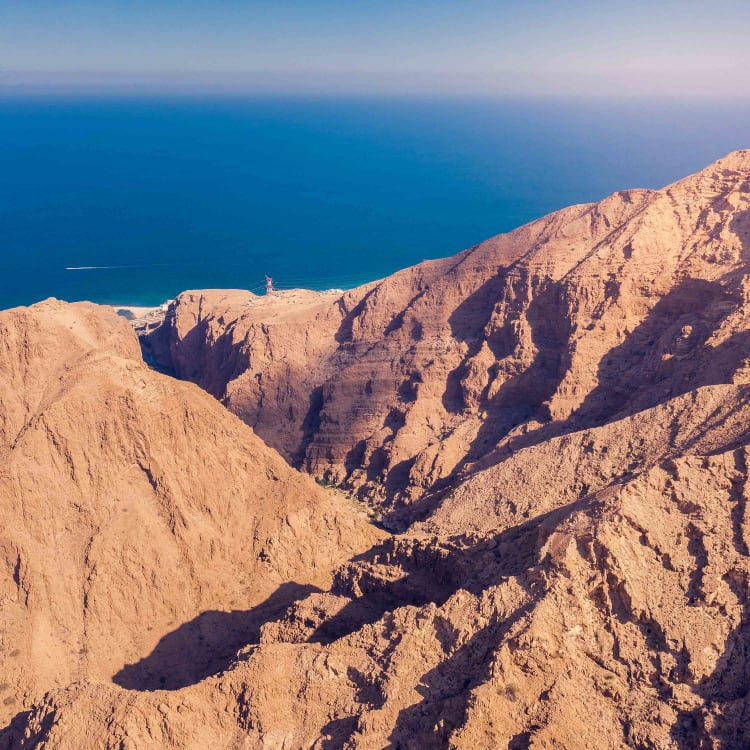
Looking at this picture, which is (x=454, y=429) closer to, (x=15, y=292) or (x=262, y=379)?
(x=262, y=379)

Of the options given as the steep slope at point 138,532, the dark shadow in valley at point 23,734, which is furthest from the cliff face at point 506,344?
the dark shadow in valley at point 23,734

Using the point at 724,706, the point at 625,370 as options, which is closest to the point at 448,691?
the point at 724,706

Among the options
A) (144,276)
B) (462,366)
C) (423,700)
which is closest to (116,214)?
(144,276)

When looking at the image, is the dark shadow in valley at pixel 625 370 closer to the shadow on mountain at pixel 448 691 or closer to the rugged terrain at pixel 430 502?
the rugged terrain at pixel 430 502

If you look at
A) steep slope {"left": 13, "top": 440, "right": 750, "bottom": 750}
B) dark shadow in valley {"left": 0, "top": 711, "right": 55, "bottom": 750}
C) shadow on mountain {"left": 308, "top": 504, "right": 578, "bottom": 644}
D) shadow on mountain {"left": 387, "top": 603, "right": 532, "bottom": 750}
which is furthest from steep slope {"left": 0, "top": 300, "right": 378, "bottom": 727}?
shadow on mountain {"left": 387, "top": 603, "right": 532, "bottom": 750}

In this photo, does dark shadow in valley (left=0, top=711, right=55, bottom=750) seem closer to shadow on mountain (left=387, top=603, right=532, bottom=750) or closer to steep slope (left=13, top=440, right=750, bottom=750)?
steep slope (left=13, top=440, right=750, bottom=750)

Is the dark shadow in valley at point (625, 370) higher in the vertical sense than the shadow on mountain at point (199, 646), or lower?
higher
